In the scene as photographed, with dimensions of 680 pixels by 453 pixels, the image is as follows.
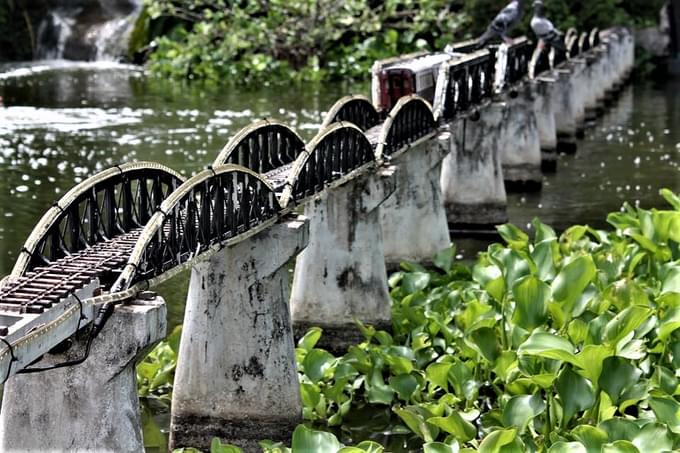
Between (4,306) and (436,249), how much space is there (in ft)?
42.4

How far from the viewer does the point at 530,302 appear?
15250 mm

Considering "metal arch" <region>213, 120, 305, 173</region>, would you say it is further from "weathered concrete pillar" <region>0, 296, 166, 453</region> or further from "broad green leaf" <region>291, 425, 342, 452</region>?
"weathered concrete pillar" <region>0, 296, 166, 453</region>

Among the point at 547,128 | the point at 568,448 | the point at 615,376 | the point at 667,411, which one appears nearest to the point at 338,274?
the point at 615,376

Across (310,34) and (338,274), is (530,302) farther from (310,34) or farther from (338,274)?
(310,34)

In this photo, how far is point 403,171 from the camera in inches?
888

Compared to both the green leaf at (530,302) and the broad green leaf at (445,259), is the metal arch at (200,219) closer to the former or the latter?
the green leaf at (530,302)

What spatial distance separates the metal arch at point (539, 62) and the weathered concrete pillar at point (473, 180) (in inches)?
229

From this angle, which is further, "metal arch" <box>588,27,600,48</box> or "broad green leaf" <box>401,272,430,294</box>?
"metal arch" <box>588,27,600,48</box>

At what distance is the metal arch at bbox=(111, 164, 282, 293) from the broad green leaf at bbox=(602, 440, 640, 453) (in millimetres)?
4003

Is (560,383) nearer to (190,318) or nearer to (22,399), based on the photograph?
(190,318)

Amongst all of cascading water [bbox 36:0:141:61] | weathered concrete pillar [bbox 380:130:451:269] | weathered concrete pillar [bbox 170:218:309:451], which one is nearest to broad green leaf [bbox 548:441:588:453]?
weathered concrete pillar [bbox 170:218:309:451]

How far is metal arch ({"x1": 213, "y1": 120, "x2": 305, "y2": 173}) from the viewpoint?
16375mm

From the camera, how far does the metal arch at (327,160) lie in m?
15.9

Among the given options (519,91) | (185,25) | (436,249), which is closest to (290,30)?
(185,25)
